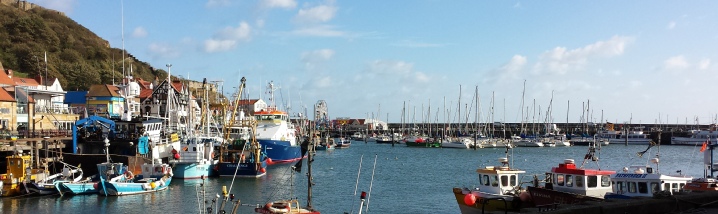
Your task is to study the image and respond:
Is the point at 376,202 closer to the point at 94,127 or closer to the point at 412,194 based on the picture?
the point at 412,194

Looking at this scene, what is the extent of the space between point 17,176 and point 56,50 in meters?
87.7

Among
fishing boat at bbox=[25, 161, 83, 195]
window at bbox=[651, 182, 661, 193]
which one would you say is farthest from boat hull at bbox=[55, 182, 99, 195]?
window at bbox=[651, 182, 661, 193]

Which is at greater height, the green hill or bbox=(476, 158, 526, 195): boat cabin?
the green hill

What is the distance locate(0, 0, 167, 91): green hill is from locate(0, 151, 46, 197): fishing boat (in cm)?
6066

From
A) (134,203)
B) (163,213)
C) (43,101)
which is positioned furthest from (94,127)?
(163,213)

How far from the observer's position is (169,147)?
56.7 meters

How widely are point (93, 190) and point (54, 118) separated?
25567mm

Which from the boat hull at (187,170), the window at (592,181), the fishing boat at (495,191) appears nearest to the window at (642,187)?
the window at (592,181)

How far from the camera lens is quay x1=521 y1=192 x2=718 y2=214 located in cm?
2016

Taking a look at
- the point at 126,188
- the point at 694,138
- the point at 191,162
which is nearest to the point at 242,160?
the point at 191,162

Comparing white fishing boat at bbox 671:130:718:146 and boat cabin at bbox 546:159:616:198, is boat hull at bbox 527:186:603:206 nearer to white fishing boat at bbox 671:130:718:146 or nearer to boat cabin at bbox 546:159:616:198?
boat cabin at bbox 546:159:616:198

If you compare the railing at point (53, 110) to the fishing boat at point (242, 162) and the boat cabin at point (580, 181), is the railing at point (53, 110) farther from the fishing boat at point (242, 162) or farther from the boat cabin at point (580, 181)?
the boat cabin at point (580, 181)

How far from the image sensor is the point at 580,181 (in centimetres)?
2947

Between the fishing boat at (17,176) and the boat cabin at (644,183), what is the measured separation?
106 feet
